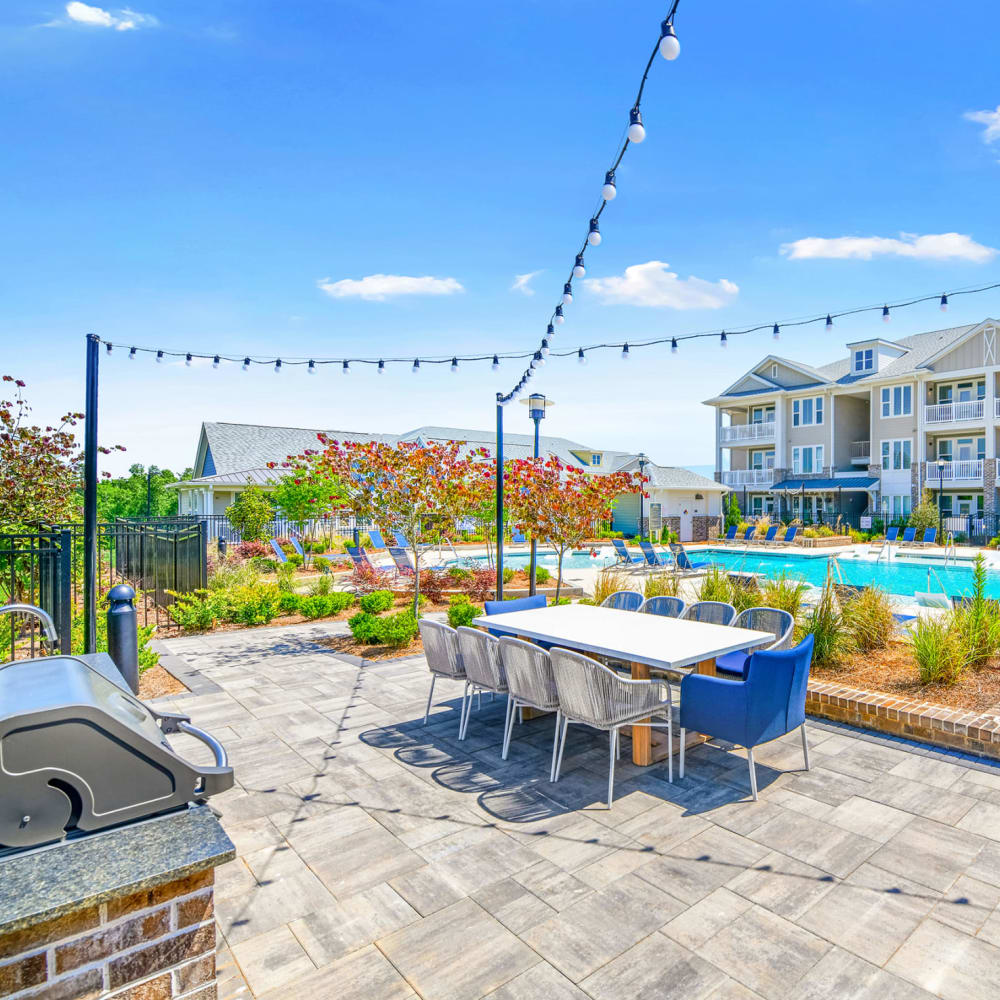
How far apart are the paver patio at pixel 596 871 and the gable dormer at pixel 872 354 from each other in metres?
28.8

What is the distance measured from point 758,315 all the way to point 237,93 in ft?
23.2

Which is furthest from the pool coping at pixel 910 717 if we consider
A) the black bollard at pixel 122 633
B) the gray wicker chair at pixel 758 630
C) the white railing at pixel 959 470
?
the white railing at pixel 959 470

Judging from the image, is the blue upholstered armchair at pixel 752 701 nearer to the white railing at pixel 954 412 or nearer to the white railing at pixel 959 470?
the white railing at pixel 959 470

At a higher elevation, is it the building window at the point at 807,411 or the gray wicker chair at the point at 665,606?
the building window at the point at 807,411

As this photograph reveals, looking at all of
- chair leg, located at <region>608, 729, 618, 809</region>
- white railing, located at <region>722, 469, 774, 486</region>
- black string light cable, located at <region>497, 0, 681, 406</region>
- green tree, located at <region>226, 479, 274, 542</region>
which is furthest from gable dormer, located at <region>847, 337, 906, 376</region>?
chair leg, located at <region>608, 729, 618, 809</region>

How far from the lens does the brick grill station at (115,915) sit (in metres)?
1.23

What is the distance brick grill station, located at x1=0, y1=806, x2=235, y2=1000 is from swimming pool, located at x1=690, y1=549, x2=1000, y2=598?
12405mm

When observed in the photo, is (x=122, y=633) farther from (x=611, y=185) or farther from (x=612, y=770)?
(x=611, y=185)

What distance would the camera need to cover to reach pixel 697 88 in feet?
20.2

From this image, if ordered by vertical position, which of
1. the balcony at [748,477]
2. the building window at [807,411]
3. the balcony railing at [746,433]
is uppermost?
the building window at [807,411]

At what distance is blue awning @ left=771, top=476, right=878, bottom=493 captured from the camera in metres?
27.5

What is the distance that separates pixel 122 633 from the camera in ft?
14.6

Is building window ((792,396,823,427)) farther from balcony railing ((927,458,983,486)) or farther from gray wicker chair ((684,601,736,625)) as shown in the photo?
gray wicker chair ((684,601,736,625))

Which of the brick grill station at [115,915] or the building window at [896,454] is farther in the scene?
the building window at [896,454]
